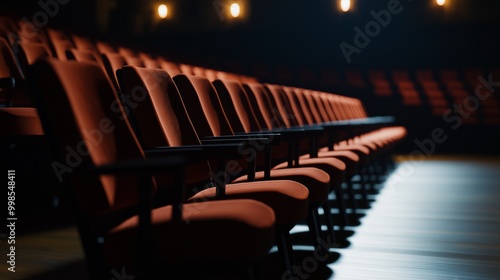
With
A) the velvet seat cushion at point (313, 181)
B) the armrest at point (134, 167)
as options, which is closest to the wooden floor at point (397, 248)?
the velvet seat cushion at point (313, 181)

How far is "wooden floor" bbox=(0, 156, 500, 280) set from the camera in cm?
131

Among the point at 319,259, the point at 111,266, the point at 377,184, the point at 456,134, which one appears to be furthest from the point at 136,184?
the point at 456,134

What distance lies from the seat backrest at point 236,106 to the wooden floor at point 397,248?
14.8 inches

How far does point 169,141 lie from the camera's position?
1.12m

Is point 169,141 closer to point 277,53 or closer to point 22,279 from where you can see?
point 22,279

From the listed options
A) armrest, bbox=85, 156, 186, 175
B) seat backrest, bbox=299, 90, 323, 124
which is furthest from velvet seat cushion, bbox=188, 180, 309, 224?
seat backrest, bbox=299, 90, 323, 124

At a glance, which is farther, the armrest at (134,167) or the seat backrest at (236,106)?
the seat backrest at (236,106)

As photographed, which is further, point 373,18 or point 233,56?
point 233,56

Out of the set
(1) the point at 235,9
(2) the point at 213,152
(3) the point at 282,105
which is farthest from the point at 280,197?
(1) the point at 235,9

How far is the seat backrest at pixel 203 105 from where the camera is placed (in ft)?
4.51

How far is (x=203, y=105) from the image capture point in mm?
1476

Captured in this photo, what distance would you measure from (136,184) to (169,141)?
23 cm

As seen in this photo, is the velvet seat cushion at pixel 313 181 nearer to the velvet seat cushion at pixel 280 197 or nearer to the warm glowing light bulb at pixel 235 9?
the velvet seat cushion at pixel 280 197

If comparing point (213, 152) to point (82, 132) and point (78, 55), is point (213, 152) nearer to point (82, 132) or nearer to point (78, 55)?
point (82, 132)
